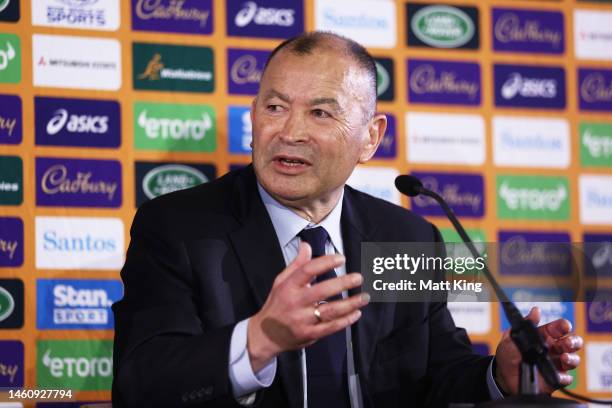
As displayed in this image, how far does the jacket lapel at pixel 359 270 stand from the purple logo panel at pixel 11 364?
1.24 m

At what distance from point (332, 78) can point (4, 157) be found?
1.25m

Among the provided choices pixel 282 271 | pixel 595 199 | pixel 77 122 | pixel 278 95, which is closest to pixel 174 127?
pixel 77 122

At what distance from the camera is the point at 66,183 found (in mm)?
3455

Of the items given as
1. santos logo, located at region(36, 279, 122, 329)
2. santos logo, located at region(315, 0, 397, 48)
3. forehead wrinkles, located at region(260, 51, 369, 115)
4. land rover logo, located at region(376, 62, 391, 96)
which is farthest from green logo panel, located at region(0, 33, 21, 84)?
land rover logo, located at region(376, 62, 391, 96)

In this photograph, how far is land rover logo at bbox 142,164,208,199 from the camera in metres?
3.56

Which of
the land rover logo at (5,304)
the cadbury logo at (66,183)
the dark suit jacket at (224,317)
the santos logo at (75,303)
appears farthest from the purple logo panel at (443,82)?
the land rover logo at (5,304)

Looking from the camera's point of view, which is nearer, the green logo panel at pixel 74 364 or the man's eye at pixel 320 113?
the man's eye at pixel 320 113

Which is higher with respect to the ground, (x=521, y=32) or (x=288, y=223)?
(x=521, y=32)

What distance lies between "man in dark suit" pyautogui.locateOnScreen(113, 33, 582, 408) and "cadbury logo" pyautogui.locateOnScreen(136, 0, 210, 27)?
0.82 meters

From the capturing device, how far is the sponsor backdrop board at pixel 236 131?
11.2 ft

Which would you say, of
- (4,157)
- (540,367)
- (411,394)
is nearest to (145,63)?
(4,157)

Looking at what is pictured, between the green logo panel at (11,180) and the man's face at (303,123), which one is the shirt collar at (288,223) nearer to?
the man's face at (303,123)

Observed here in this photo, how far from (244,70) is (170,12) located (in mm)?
349

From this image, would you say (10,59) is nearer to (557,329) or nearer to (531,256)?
(531,256)
